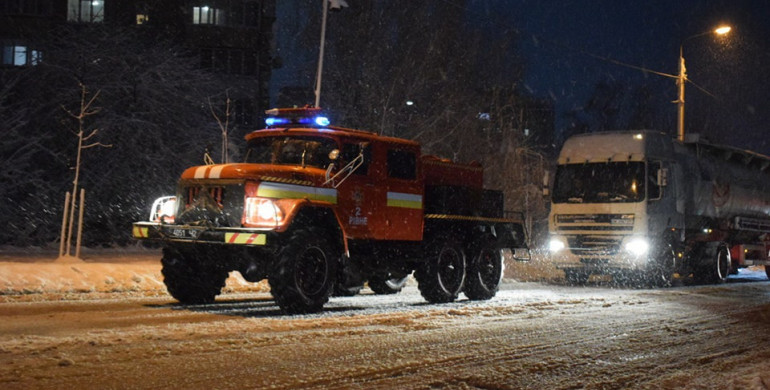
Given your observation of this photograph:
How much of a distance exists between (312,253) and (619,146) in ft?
37.7

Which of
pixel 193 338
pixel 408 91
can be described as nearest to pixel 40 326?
pixel 193 338

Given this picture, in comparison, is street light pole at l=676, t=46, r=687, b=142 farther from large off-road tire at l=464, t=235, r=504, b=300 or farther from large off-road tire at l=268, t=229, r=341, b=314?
large off-road tire at l=268, t=229, r=341, b=314

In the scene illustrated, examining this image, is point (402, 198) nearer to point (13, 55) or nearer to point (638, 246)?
point (638, 246)

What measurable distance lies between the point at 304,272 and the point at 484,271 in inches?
190

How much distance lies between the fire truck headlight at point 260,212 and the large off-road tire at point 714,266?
51.0 ft

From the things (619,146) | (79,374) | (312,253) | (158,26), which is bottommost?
→ (79,374)

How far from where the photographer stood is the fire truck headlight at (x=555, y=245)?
68.8 feet

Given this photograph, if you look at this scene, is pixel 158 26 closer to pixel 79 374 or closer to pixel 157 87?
pixel 157 87

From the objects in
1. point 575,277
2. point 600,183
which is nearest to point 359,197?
point 600,183

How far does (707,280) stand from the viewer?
23.5 metres

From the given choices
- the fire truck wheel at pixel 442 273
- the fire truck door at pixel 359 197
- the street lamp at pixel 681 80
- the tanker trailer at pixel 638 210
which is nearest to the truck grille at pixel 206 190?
the fire truck door at pixel 359 197

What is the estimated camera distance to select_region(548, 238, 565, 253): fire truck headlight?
68.8ft

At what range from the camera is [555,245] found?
69.3ft

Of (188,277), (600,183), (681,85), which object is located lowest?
(188,277)
